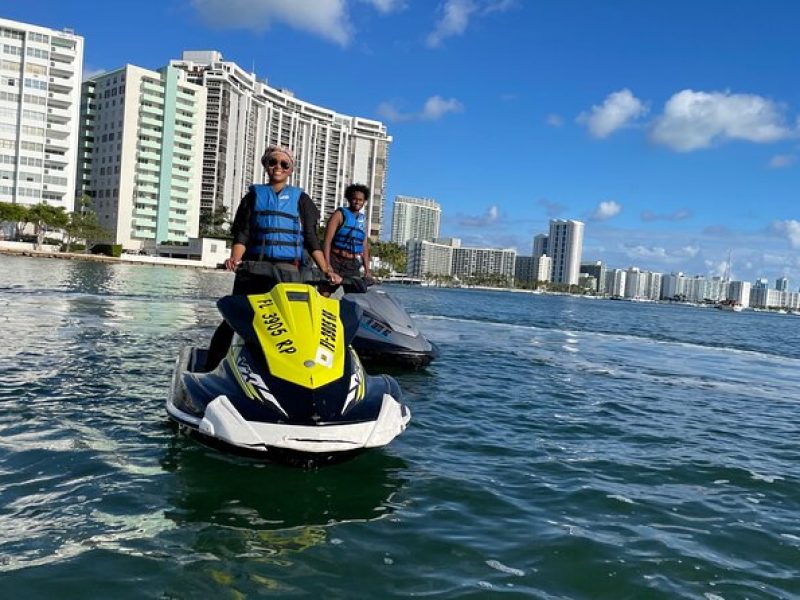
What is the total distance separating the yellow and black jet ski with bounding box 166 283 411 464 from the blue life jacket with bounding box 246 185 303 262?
29.2 inches

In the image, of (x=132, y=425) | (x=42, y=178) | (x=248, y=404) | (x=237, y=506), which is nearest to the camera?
(x=237, y=506)

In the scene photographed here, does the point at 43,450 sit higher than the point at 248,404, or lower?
lower

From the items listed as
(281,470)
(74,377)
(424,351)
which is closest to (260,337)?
(281,470)

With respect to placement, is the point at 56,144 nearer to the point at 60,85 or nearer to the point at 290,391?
the point at 60,85

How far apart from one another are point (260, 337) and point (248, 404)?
1.94 feet

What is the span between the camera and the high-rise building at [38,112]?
10075 centimetres

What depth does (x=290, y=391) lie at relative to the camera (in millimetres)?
4383

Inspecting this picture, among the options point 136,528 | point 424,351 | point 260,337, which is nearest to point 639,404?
point 424,351

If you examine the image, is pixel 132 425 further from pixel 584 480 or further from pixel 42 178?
pixel 42 178

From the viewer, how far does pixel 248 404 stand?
172 inches

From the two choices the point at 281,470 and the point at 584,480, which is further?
the point at 584,480

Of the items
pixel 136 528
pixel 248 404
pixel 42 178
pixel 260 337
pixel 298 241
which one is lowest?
pixel 136 528

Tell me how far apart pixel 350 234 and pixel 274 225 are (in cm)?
434

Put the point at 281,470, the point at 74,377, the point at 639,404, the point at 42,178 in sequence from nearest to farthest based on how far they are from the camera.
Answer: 1. the point at 281,470
2. the point at 74,377
3. the point at 639,404
4. the point at 42,178
